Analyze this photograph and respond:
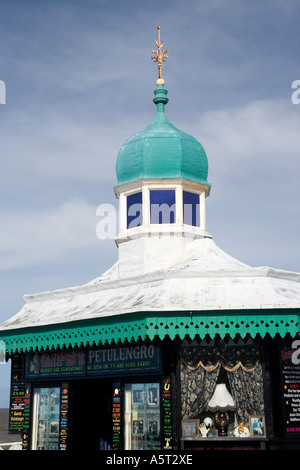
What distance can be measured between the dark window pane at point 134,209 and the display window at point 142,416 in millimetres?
5849

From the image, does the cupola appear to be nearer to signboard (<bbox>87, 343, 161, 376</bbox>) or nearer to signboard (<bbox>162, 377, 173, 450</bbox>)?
signboard (<bbox>87, 343, 161, 376</bbox>)

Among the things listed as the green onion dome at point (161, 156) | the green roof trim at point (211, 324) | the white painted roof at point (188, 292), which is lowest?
the green roof trim at point (211, 324)

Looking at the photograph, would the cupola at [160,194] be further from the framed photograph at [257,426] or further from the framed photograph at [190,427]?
the framed photograph at [257,426]

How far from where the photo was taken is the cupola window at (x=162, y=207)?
21.3 m

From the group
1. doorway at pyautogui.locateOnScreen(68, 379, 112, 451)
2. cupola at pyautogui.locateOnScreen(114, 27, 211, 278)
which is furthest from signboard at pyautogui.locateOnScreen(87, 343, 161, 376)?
cupola at pyautogui.locateOnScreen(114, 27, 211, 278)

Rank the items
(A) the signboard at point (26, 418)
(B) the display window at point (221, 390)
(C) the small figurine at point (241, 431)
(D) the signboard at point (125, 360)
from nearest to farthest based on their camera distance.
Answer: (C) the small figurine at point (241, 431)
(B) the display window at point (221, 390)
(D) the signboard at point (125, 360)
(A) the signboard at point (26, 418)

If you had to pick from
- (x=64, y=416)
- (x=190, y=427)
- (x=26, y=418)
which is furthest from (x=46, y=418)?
(x=190, y=427)

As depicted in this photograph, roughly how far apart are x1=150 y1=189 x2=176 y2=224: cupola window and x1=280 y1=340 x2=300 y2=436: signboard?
625 centimetres

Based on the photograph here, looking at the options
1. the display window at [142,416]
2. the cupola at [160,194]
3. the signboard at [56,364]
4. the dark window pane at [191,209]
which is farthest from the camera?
the dark window pane at [191,209]

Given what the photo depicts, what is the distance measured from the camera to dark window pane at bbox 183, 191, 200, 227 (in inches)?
846

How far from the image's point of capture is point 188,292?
17188mm

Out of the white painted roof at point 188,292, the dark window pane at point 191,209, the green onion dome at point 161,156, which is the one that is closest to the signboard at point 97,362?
the white painted roof at point 188,292

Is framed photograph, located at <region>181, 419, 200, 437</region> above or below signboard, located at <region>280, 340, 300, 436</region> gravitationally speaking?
below

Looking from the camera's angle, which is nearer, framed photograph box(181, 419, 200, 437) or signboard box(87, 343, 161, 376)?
framed photograph box(181, 419, 200, 437)
